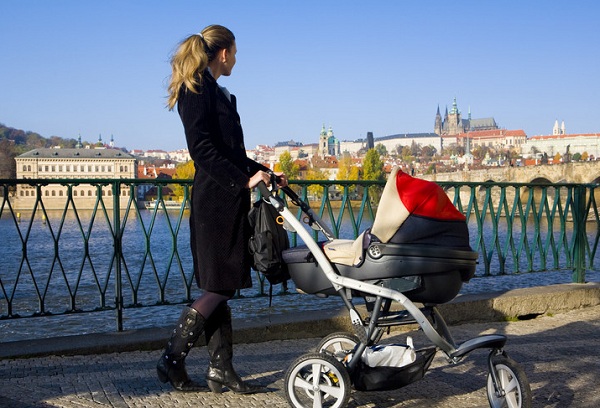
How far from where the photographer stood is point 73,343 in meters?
4.56

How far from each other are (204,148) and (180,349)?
93 centimetres

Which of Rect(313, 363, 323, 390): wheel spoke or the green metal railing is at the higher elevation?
the green metal railing

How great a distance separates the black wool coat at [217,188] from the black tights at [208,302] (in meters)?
0.05

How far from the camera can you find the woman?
11.9 ft

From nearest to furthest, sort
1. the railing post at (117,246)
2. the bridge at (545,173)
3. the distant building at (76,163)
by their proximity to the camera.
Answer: the railing post at (117,246) < the bridge at (545,173) < the distant building at (76,163)

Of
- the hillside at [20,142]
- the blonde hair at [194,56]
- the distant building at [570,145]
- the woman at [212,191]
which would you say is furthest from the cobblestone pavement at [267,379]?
the distant building at [570,145]

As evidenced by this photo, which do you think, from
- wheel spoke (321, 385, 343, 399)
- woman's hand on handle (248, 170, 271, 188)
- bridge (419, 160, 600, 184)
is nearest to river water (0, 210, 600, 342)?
woman's hand on handle (248, 170, 271, 188)

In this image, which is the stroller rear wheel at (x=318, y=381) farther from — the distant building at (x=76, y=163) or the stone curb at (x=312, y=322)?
the distant building at (x=76, y=163)

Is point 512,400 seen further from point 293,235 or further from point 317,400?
point 293,235

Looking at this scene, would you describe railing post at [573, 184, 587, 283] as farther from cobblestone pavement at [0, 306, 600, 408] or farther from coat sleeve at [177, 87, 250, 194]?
coat sleeve at [177, 87, 250, 194]

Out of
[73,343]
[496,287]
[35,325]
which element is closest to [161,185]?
[73,343]

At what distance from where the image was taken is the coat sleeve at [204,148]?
11.8 feet

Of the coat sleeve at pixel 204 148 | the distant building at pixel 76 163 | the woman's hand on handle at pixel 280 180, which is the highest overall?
the distant building at pixel 76 163

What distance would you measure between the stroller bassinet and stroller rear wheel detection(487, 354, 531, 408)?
0.34m
